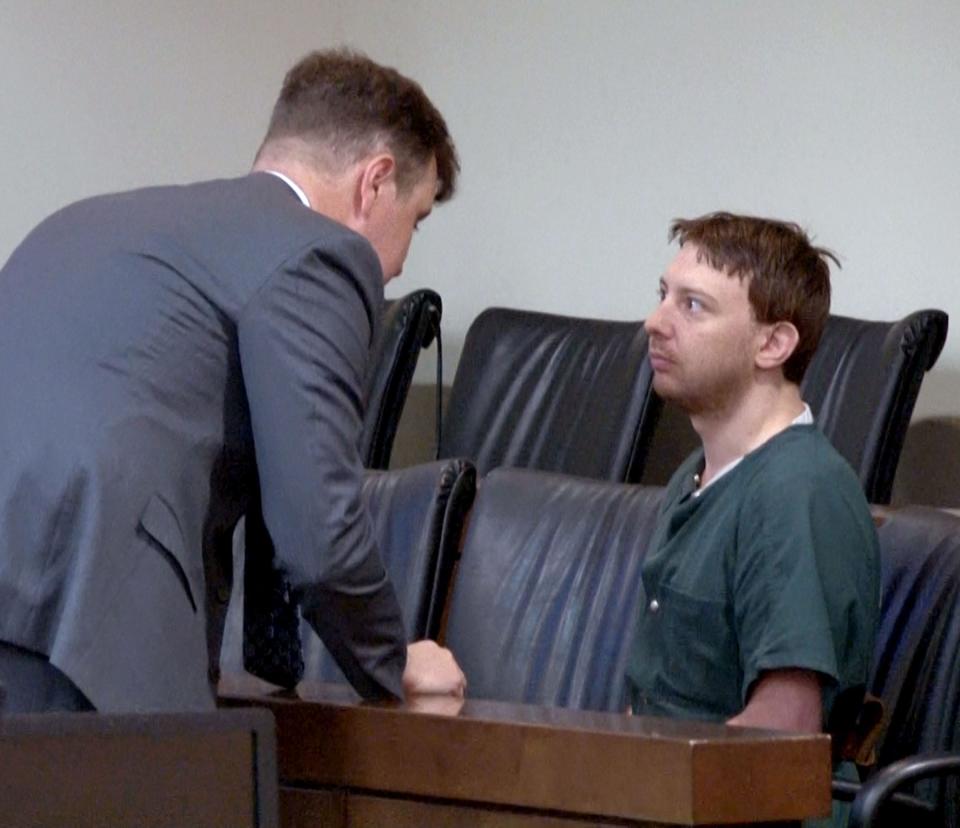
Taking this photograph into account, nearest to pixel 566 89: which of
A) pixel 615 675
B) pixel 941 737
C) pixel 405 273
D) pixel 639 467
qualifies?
pixel 405 273

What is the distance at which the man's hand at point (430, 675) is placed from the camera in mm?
1867

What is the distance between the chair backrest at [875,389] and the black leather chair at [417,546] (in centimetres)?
84

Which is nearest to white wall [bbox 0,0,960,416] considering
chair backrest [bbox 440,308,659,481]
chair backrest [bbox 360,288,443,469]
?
chair backrest [bbox 440,308,659,481]

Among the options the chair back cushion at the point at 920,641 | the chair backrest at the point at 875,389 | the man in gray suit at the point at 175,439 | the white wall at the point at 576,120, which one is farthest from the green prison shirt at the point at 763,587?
the white wall at the point at 576,120

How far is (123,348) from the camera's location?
173 centimetres

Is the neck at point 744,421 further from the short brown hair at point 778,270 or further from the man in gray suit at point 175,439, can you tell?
the man in gray suit at point 175,439

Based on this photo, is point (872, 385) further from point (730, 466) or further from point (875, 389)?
point (730, 466)

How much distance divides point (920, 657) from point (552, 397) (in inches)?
73.2

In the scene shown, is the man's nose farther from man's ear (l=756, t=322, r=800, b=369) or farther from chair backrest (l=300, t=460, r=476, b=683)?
chair backrest (l=300, t=460, r=476, b=683)

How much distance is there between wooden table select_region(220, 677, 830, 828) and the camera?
4.78 feet

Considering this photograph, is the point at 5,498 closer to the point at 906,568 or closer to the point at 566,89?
the point at 906,568

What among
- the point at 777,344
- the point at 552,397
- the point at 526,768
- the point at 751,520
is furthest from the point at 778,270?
the point at 552,397

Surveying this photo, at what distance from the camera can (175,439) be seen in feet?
Result: 5.59

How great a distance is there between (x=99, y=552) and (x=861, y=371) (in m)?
2.17
